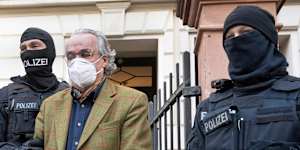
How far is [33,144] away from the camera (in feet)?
9.77

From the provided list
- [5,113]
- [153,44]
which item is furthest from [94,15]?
[5,113]

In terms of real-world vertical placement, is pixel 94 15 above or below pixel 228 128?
above

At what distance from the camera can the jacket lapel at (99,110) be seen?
2.82m

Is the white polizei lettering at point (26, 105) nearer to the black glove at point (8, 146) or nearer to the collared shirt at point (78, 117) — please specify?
the black glove at point (8, 146)

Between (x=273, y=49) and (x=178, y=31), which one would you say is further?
(x=178, y=31)

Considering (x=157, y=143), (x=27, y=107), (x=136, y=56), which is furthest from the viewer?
(x=136, y=56)

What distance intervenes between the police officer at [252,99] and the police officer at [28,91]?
3.73 feet

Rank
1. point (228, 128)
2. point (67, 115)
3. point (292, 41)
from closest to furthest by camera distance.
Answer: point (228, 128)
point (67, 115)
point (292, 41)

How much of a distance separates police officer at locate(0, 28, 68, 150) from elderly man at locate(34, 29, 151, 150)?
0.91ft

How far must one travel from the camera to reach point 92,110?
290 cm

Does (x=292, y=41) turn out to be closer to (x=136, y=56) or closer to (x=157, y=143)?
(x=136, y=56)

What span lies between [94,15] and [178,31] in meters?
1.41

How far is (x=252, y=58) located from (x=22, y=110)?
1520mm

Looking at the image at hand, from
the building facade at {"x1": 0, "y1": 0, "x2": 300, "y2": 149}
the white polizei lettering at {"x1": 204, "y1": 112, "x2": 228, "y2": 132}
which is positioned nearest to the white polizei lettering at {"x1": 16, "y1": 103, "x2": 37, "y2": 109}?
the white polizei lettering at {"x1": 204, "y1": 112, "x2": 228, "y2": 132}
